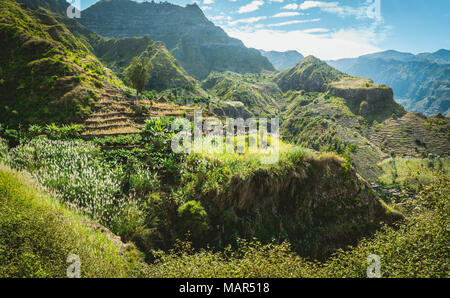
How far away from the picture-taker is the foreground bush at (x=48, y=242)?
16.1 feet

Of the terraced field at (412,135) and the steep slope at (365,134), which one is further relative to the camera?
the terraced field at (412,135)

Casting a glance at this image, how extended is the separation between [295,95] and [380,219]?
19821 centimetres

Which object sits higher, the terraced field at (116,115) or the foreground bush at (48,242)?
the terraced field at (116,115)

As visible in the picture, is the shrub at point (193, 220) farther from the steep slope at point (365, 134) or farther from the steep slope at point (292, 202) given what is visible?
the steep slope at point (365, 134)

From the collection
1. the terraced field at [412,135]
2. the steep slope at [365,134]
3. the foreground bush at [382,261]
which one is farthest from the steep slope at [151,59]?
the terraced field at [412,135]

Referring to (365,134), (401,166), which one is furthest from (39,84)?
(365,134)

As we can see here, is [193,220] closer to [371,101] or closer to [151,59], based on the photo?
[151,59]

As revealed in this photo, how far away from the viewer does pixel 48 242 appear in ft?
17.5

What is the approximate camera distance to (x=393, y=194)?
77250 mm

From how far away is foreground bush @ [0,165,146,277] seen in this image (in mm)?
4895

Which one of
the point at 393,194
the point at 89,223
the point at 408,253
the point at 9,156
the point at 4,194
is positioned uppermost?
the point at 9,156

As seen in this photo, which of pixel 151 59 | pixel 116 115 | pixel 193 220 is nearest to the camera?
pixel 193 220
